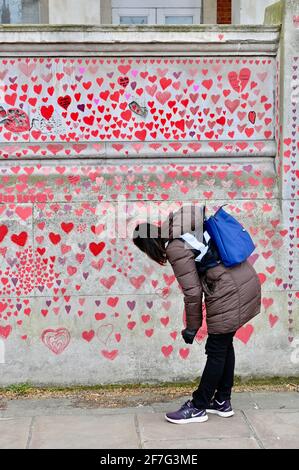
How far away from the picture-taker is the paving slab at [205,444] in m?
4.73

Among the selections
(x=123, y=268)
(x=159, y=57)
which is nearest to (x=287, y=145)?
(x=159, y=57)

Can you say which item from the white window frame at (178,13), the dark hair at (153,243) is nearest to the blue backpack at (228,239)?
the dark hair at (153,243)

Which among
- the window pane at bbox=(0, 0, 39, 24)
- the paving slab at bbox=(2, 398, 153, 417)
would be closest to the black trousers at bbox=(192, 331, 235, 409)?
the paving slab at bbox=(2, 398, 153, 417)

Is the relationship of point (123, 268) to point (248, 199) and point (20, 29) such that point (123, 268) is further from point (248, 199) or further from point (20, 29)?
point (20, 29)

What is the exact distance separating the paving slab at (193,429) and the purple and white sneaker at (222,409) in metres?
0.04

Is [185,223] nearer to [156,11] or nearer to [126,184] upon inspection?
[126,184]

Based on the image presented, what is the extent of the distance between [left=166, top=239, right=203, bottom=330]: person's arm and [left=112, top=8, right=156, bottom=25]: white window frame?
27.7 feet

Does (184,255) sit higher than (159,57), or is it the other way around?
A: (159,57)

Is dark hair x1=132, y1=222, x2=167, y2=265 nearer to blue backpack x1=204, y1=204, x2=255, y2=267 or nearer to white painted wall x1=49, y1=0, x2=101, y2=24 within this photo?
blue backpack x1=204, y1=204, x2=255, y2=267

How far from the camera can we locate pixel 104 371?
235 inches

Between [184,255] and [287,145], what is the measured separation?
1.66 m

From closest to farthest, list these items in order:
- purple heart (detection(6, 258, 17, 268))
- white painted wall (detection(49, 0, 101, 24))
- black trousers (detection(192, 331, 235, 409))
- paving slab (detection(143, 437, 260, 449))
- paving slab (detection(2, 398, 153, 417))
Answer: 1. paving slab (detection(143, 437, 260, 449))
2. black trousers (detection(192, 331, 235, 409))
3. paving slab (detection(2, 398, 153, 417))
4. purple heart (detection(6, 258, 17, 268))
5. white painted wall (detection(49, 0, 101, 24))

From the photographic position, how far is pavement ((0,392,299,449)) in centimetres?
480

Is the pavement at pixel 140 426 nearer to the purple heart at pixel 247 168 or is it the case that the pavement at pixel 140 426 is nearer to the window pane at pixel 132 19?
the purple heart at pixel 247 168
